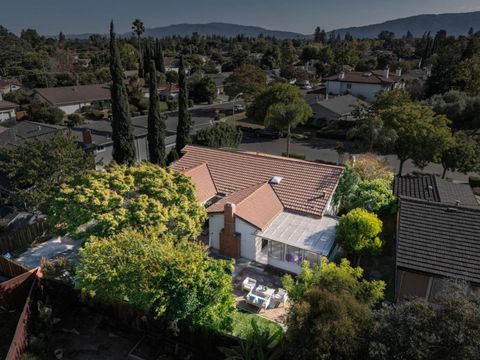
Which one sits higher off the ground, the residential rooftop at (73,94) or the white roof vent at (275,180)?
the residential rooftop at (73,94)

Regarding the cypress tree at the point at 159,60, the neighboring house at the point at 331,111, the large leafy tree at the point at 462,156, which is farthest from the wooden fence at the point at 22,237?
the cypress tree at the point at 159,60

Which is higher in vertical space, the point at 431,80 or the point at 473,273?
the point at 431,80

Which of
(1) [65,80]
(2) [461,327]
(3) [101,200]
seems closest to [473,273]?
(2) [461,327]

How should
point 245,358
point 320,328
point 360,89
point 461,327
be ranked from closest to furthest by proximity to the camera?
point 461,327 < point 320,328 < point 245,358 < point 360,89

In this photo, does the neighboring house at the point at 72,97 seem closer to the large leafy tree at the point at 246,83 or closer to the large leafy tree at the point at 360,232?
the large leafy tree at the point at 246,83

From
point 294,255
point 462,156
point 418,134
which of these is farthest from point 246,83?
point 294,255

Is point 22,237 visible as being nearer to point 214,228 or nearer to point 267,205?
point 214,228

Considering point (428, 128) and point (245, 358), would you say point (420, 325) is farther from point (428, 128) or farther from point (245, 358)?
point (428, 128)
